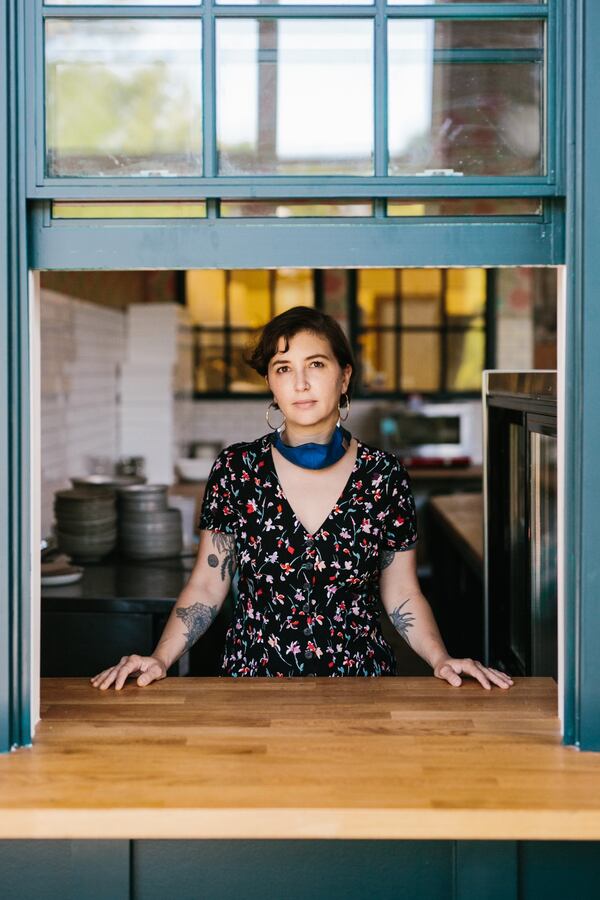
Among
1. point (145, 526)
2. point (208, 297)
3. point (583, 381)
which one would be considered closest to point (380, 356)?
point (208, 297)

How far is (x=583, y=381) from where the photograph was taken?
179 cm

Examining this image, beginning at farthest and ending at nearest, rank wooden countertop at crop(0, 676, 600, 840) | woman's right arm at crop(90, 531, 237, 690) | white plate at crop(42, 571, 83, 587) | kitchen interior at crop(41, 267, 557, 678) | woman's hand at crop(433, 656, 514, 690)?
white plate at crop(42, 571, 83, 587) < kitchen interior at crop(41, 267, 557, 678) < woman's right arm at crop(90, 531, 237, 690) < woman's hand at crop(433, 656, 514, 690) < wooden countertop at crop(0, 676, 600, 840)

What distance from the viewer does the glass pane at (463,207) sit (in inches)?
73.9

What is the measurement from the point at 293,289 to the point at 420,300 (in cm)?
117

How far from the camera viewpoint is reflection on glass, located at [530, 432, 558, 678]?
266cm

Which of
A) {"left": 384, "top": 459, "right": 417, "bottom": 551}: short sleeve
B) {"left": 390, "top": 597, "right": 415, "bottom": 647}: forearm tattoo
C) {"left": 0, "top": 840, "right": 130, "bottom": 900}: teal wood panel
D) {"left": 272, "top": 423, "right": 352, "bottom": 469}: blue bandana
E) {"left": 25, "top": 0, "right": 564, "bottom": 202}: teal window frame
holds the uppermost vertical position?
{"left": 25, "top": 0, "right": 564, "bottom": 202}: teal window frame

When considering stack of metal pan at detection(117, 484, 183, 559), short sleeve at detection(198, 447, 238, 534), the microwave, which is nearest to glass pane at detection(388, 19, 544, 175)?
short sleeve at detection(198, 447, 238, 534)

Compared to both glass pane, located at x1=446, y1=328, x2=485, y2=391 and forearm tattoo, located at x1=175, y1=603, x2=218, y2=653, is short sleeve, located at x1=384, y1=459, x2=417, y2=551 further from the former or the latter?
glass pane, located at x1=446, y1=328, x2=485, y2=391

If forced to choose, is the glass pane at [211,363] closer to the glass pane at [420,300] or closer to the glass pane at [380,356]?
the glass pane at [380,356]

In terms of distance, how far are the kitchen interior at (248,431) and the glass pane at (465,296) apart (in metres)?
0.02

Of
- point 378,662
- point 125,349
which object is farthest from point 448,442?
point 378,662

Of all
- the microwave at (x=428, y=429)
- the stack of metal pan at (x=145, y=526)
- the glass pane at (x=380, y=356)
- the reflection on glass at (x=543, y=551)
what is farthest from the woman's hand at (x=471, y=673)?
the glass pane at (x=380, y=356)

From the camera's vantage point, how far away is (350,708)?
2023 millimetres

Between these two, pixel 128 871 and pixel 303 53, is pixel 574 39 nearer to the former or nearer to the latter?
pixel 303 53
